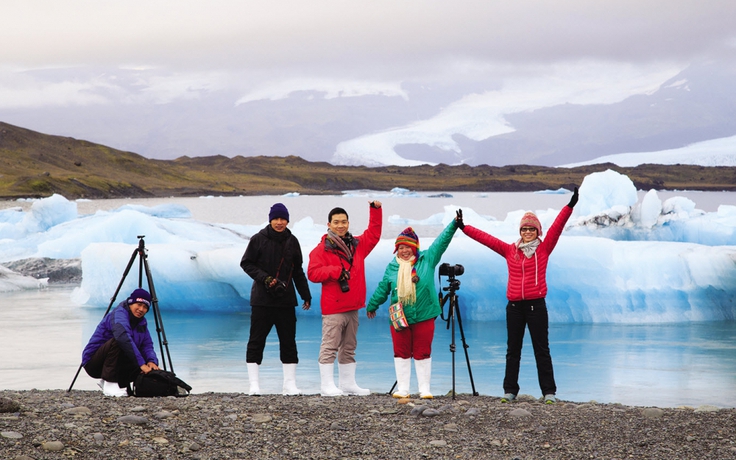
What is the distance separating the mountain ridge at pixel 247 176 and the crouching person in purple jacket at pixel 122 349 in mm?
68734

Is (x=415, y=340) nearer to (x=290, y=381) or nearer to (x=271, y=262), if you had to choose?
(x=290, y=381)

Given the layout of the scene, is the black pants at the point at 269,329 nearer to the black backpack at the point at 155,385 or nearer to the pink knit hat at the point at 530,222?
the black backpack at the point at 155,385

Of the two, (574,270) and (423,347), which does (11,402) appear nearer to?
(423,347)

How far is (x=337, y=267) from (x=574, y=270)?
20.0 ft

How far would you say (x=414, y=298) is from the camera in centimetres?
502

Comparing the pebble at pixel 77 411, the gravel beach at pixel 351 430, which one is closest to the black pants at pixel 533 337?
the gravel beach at pixel 351 430

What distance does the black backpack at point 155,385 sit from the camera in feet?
16.7

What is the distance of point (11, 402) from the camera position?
4406 millimetres

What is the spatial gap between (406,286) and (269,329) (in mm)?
977

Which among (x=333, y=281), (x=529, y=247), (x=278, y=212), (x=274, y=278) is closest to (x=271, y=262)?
(x=274, y=278)

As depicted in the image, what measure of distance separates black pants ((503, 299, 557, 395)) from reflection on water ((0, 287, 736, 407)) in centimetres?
145

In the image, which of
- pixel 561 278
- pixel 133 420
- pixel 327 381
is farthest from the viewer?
pixel 561 278

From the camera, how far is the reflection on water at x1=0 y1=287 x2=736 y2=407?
6.91 meters

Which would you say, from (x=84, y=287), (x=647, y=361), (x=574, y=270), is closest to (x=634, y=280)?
(x=574, y=270)
